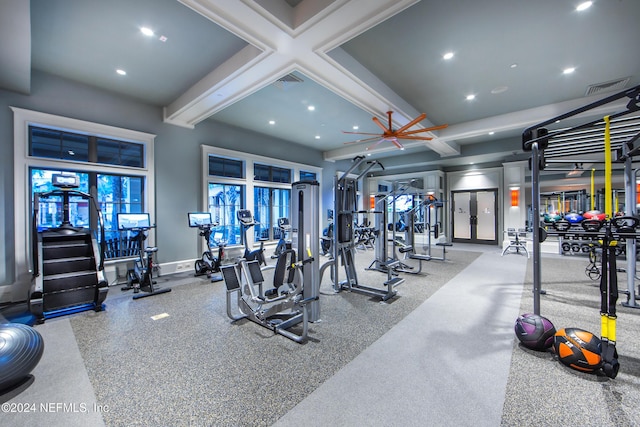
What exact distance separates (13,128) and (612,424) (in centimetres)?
747

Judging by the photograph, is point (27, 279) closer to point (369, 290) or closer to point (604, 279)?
point (369, 290)

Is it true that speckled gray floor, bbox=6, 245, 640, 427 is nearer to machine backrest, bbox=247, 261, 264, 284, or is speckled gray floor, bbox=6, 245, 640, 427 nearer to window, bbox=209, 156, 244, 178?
machine backrest, bbox=247, 261, 264, 284

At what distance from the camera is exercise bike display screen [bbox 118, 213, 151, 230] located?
4.46 meters

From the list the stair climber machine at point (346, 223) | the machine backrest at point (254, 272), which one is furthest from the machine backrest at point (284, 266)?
the stair climber machine at point (346, 223)

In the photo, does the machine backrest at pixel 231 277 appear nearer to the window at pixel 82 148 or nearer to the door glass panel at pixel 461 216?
the window at pixel 82 148

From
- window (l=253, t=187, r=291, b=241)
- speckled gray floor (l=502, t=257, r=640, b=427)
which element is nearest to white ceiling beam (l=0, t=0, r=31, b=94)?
window (l=253, t=187, r=291, b=241)

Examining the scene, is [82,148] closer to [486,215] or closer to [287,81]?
[287,81]

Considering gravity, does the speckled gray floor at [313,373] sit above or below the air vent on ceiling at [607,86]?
below

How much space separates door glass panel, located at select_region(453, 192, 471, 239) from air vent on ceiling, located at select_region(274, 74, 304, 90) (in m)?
8.80

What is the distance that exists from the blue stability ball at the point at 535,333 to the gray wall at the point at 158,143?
19.9 feet

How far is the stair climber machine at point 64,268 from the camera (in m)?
3.41

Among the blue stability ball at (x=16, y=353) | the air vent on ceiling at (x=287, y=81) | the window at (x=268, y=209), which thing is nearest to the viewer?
the blue stability ball at (x=16, y=353)

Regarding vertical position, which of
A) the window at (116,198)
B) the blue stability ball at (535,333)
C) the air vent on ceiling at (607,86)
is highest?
the air vent on ceiling at (607,86)

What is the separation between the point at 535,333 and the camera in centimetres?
242
